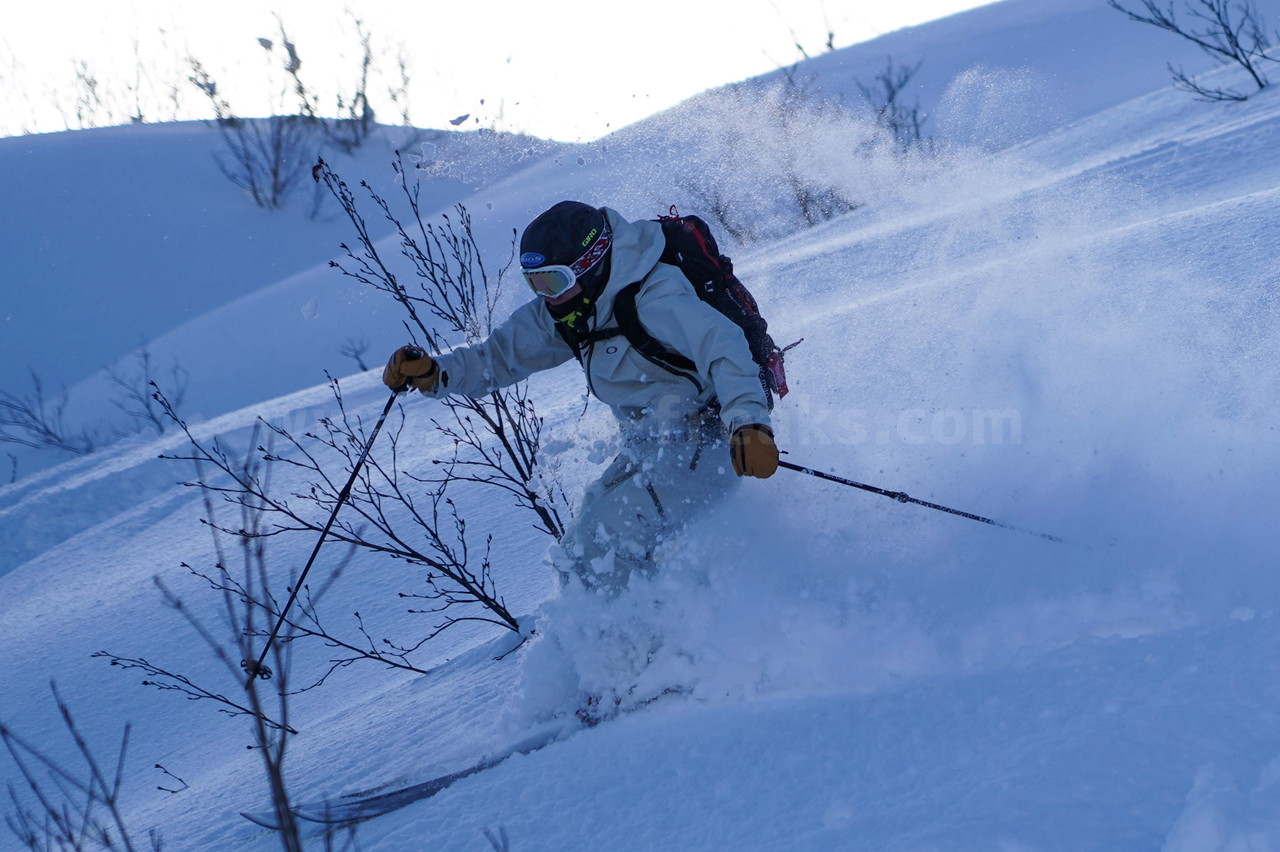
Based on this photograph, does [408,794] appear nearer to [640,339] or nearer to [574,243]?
[640,339]

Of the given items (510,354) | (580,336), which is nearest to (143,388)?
(510,354)

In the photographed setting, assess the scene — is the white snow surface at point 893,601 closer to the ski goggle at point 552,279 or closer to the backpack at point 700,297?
the backpack at point 700,297

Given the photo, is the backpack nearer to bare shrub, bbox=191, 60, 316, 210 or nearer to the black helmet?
the black helmet

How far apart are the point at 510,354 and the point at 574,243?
0.68 m

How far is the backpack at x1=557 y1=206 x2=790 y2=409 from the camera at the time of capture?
292 centimetres

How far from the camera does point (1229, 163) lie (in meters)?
6.38

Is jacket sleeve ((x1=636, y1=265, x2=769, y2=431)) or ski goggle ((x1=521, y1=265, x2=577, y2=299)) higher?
ski goggle ((x1=521, y1=265, x2=577, y2=299))

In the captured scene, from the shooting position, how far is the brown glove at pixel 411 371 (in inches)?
126

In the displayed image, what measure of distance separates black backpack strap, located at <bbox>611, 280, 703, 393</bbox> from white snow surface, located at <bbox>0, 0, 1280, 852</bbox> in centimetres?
53

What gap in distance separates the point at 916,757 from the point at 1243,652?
708 millimetres

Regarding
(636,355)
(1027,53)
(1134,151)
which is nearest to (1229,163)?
(1134,151)

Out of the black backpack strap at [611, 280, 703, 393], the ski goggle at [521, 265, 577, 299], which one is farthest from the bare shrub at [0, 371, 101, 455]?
the black backpack strap at [611, 280, 703, 393]

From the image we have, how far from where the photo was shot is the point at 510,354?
339 centimetres

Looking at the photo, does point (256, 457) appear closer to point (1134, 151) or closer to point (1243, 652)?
point (1243, 652)
